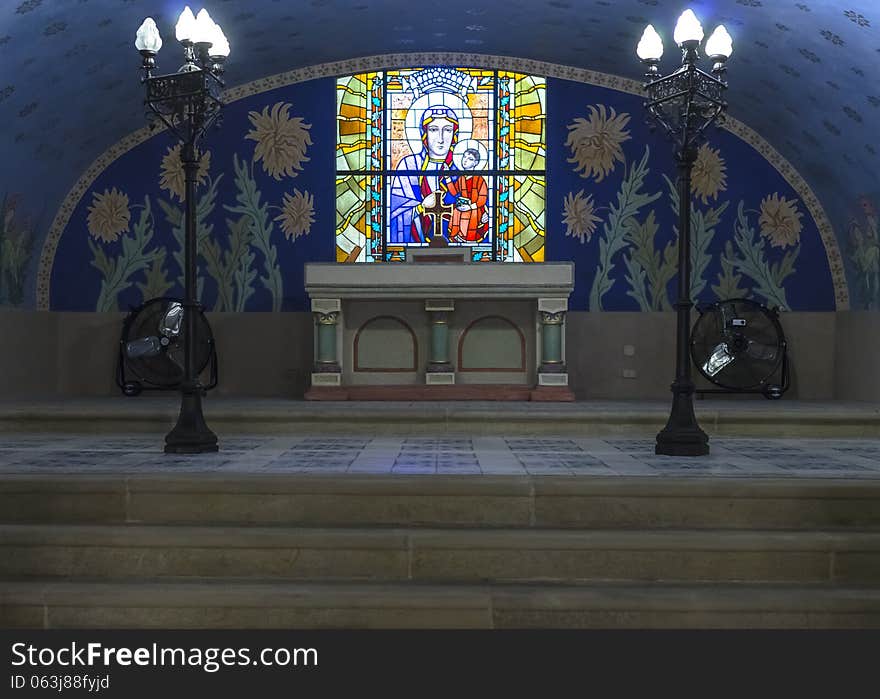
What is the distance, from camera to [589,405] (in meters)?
8.02

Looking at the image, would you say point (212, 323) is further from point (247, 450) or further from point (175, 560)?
point (175, 560)

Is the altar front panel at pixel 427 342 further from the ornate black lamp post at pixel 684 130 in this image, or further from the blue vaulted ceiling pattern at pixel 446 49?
the ornate black lamp post at pixel 684 130

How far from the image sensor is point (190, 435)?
573 cm

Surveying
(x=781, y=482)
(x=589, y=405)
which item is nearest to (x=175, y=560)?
(x=781, y=482)

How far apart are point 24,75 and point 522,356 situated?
16.1ft

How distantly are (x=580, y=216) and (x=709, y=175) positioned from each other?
1374 mm

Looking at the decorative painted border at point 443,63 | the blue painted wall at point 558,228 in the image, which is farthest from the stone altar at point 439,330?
the decorative painted border at point 443,63

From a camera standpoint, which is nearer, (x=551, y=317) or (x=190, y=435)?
(x=190, y=435)

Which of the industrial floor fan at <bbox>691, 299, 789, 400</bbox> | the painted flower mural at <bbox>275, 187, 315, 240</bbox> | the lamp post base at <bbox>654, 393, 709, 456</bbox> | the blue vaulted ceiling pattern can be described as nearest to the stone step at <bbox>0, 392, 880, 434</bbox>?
the lamp post base at <bbox>654, 393, 709, 456</bbox>

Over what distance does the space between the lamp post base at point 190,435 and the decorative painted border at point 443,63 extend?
4.46m

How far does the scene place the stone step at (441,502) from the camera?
4484 mm

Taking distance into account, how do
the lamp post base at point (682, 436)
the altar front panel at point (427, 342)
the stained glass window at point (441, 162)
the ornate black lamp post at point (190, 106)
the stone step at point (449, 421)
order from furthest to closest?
the stained glass window at point (441, 162), the altar front panel at point (427, 342), the stone step at point (449, 421), the lamp post base at point (682, 436), the ornate black lamp post at point (190, 106)

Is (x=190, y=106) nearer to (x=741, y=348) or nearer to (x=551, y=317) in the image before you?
(x=551, y=317)

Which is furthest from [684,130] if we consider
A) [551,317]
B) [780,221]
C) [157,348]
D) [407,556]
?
[157,348]
